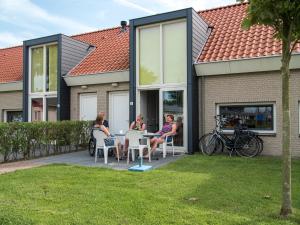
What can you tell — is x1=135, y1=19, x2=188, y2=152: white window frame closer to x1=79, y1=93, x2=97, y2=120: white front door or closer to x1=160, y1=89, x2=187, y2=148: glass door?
x1=160, y1=89, x2=187, y2=148: glass door

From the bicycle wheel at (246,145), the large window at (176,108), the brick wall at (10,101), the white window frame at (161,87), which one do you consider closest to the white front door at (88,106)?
the white window frame at (161,87)

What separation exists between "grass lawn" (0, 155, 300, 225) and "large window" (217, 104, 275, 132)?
2.73 metres

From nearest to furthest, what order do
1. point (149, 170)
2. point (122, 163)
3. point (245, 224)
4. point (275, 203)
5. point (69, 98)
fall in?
point (245, 224)
point (275, 203)
point (149, 170)
point (122, 163)
point (69, 98)

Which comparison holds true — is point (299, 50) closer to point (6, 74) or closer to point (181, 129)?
point (181, 129)

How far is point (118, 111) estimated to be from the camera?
1524 cm

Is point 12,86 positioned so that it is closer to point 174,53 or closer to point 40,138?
point 40,138

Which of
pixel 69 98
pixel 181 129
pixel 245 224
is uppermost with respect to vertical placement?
pixel 69 98

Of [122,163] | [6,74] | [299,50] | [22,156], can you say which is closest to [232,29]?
[299,50]

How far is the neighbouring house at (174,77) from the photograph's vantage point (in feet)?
38.2

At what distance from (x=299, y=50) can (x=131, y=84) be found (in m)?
6.19

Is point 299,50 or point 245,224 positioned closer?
point 245,224

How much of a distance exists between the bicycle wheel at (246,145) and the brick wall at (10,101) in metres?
12.3

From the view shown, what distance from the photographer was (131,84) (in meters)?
13.5

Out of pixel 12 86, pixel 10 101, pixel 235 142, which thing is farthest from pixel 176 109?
pixel 10 101
